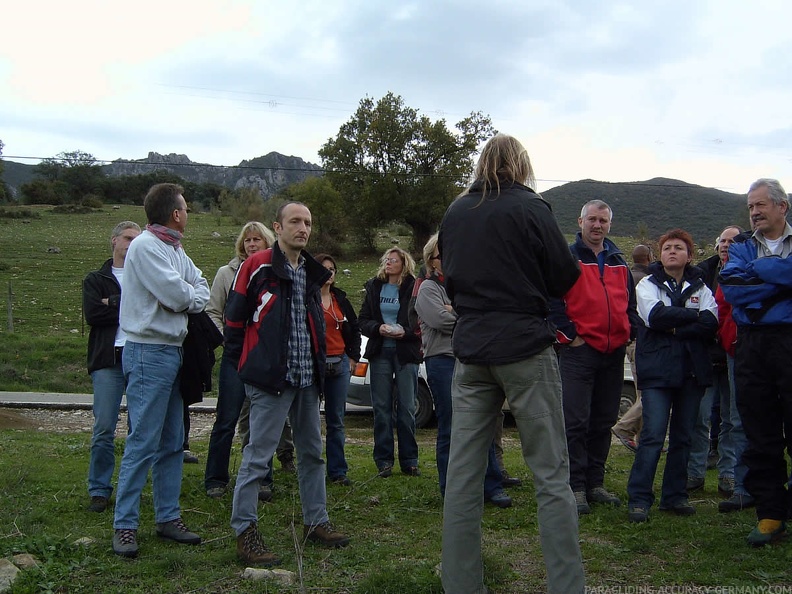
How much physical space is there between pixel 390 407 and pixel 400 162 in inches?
1472

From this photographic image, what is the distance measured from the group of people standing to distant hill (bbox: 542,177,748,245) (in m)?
54.3

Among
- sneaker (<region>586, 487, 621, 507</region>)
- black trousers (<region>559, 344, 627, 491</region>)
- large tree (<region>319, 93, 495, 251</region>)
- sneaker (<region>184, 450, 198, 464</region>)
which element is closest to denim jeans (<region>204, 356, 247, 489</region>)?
sneaker (<region>184, 450, 198, 464</region>)

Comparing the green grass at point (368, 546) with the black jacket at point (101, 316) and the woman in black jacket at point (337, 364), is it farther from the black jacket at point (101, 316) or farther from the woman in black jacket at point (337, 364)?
the black jacket at point (101, 316)

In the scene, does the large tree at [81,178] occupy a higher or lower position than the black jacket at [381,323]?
higher

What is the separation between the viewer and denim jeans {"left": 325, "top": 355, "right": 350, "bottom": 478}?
615 centimetres

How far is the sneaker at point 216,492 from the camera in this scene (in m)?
5.52

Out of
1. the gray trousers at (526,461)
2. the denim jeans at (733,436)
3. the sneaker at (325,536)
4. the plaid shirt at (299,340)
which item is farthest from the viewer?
the denim jeans at (733,436)

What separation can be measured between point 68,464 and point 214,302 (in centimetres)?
199

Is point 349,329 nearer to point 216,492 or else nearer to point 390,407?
point 390,407

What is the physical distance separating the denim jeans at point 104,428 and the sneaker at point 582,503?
322 centimetres

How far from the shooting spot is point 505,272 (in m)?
3.42

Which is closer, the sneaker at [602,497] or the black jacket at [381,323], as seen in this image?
the sneaker at [602,497]

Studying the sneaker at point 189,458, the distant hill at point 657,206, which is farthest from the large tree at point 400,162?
the sneaker at point 189,458

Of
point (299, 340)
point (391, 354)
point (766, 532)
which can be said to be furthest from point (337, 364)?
point (766, 532)
